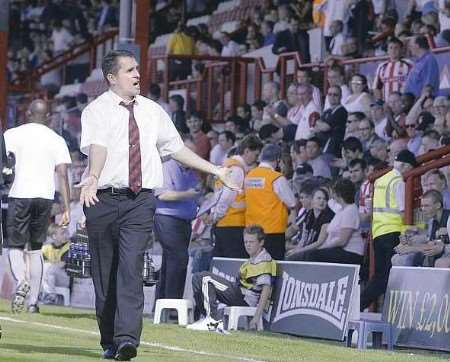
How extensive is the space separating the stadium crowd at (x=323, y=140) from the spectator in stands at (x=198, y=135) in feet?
0.07

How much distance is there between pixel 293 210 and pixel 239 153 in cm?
133

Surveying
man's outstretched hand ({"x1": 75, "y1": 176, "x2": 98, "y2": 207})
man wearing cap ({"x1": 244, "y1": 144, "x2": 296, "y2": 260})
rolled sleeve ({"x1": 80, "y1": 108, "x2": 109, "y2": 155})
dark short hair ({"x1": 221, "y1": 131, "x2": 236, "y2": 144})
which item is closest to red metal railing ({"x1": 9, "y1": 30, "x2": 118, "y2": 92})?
dark short hair ({"x1": 221, "y1": 131, "x2": 236, "y2": 144})

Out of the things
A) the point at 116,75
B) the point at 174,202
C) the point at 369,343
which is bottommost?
the point at 369,343

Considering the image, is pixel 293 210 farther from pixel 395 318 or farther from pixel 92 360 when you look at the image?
pixel 92 360

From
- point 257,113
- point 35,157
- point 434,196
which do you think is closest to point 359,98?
point 257,113

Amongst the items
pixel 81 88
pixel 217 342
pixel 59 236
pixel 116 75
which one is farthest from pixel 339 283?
pixel 81 88

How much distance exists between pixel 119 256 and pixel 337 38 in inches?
513

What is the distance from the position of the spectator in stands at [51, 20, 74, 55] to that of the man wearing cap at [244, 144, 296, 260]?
20.4 meters

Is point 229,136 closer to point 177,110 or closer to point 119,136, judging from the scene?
point 177,110

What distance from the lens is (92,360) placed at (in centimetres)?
1027

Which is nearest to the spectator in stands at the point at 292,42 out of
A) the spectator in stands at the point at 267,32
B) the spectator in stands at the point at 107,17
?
the spectator in stands at the point at 267,32

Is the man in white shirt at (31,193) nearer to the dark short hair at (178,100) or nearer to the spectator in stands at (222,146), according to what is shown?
the spectator in stands at (222,146)

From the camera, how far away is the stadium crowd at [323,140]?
16266 millimetres

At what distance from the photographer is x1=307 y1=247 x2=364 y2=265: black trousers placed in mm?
16266
